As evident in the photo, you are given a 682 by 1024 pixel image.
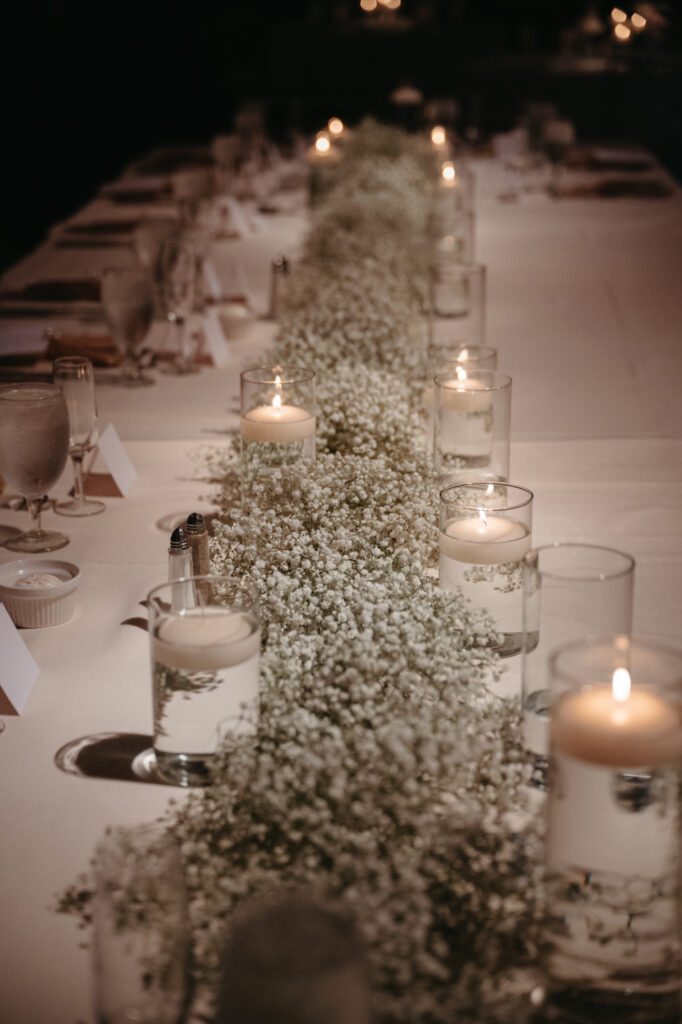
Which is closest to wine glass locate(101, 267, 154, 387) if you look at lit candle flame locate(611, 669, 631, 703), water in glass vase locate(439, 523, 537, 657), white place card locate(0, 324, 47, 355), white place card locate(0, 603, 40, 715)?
white place card locate(0, 324, 47, 355)

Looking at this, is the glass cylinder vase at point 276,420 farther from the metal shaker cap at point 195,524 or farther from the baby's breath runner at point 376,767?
the metal shaker cap at point 195,524

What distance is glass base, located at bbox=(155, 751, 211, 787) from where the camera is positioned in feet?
3.54

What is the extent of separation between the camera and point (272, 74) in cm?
1134

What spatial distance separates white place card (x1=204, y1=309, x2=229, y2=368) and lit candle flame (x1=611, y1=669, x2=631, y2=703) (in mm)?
2089

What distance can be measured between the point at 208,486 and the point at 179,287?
87cm


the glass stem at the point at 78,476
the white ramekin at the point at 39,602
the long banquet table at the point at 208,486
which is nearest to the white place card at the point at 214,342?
the long banquet table at the point at 208,486

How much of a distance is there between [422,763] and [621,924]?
7.2 inches

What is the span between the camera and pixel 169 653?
39.9 inches

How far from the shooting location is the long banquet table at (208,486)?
3.33 ft

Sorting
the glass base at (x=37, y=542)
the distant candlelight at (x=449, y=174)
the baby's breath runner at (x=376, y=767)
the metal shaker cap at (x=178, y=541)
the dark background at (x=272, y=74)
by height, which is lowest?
the glass base at (x=37, y=542)

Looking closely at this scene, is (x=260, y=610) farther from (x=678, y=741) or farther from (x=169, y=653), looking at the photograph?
(x=678, y=741)

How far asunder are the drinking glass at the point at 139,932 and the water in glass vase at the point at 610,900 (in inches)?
9.9

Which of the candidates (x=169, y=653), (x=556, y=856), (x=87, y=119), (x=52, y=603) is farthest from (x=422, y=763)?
(x=87, y=119)

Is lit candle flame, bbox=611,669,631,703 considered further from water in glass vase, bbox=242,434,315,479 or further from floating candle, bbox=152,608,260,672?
water in glass vase, bbox=242,434,315,479
